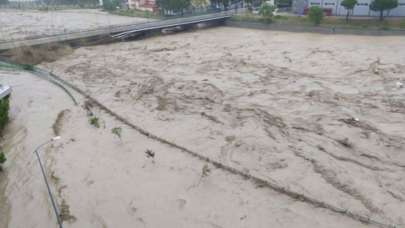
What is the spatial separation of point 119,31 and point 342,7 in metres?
25.5

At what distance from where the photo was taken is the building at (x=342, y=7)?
30.4 meters

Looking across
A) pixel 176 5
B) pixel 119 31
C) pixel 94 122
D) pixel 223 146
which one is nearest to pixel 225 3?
pixel 176 5

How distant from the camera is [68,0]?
8469 centimetres

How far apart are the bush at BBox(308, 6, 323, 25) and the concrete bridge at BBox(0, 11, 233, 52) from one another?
36.2 feet

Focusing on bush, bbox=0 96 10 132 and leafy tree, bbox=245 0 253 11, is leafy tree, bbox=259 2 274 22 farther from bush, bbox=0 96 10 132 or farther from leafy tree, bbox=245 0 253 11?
bush, bbox=0 96 10 132

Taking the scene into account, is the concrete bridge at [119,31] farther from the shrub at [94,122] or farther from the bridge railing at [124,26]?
the shrub at [94,122]

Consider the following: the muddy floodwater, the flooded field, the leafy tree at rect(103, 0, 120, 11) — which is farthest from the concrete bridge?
the leafy tree at rect(103, 0, 120, 11)

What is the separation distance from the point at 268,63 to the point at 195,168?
38.5 feet

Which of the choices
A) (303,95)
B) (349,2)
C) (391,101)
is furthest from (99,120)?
(349,2)

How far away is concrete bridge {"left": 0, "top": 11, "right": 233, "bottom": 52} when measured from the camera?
70.5 ft

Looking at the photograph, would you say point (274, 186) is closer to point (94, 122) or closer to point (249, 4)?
point (94, 122)

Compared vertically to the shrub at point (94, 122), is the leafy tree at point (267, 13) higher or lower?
higher

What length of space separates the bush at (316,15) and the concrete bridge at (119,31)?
36.2 ft

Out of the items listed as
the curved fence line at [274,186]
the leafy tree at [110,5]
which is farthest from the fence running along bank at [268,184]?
the leafy tree at [110,5]
